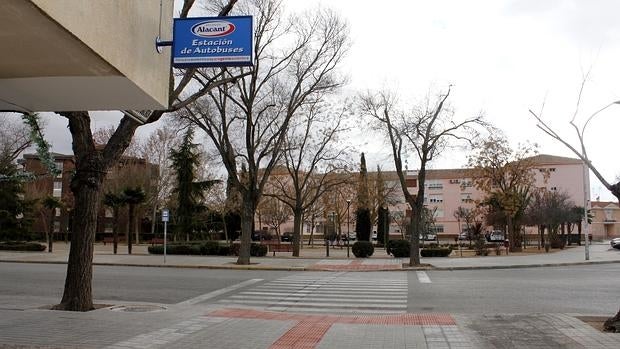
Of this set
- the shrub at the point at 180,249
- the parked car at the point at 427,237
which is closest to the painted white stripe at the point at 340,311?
the shrub at the point at 180,249

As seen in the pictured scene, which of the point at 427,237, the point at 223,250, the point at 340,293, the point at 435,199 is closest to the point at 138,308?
the point at 340,293

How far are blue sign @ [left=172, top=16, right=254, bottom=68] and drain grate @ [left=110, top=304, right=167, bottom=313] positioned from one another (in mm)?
6061

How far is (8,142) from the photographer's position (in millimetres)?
42969

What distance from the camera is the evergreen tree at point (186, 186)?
175 ft

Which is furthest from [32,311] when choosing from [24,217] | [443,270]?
[24,217]

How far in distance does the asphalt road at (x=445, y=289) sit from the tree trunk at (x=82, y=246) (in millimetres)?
2563

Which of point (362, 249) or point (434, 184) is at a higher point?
point (434, 184)

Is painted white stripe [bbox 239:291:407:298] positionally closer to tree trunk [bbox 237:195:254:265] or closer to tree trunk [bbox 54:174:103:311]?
tree trunk [bbox 54:174:103:311]

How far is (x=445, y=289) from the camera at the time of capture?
17125 mm

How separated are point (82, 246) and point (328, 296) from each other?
6879mm

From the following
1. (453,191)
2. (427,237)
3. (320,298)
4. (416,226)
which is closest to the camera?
(320,298)

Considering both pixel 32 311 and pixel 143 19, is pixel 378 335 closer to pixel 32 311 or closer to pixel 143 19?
pixel 143 19

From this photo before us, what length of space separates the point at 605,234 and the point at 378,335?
102 metres

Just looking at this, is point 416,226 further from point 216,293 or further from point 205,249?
point 216,293
